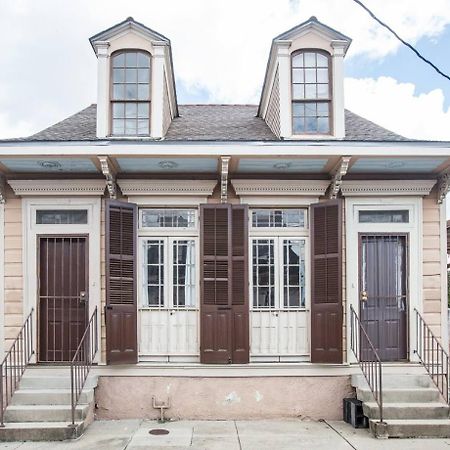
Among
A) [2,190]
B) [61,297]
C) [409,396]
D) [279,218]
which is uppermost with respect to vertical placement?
[2,190]

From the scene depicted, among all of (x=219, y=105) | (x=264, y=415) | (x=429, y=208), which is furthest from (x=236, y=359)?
(x=219, y=105)

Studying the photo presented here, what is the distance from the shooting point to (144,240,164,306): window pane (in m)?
8.06

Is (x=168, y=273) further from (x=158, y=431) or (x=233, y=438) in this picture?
(x=233, y=438)

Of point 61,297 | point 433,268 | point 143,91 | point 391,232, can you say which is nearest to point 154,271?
point 61,297

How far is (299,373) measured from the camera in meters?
7.72

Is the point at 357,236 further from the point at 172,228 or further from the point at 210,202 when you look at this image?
the point at 172,228

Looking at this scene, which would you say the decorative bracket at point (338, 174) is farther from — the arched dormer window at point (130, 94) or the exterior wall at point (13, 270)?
the exterior wall at point (13, 270)

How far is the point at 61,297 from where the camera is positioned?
314 inches

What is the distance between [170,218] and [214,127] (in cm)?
192

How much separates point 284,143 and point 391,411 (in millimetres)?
3858

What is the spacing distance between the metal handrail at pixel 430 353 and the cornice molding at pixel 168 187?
147 inches

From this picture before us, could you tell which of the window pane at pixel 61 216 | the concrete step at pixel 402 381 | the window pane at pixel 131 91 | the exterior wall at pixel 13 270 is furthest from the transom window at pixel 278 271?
the exterior wall at pixel 13 270

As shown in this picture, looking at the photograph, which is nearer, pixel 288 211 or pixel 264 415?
pixel 264 415

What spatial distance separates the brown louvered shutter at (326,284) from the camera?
7.59 metres
